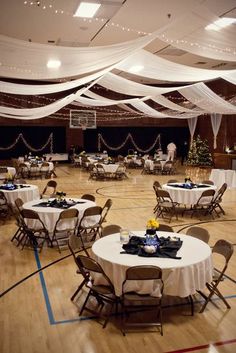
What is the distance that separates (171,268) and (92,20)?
26.8 ft

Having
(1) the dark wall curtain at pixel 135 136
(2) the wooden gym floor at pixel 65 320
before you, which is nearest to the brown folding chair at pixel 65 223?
(2) the wooden gym floor at pixel 65 320

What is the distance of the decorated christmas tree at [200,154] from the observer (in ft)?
71.1

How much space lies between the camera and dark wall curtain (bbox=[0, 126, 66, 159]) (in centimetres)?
2281

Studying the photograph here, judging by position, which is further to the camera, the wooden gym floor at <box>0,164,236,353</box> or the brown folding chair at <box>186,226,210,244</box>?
the brown folding chair at <box>186,226,210,244</box>

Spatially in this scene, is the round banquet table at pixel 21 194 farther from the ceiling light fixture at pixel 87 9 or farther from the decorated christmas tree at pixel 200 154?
the decorated christmas tree at pixel 200 154

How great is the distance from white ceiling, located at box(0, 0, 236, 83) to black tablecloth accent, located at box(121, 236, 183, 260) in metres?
4.28

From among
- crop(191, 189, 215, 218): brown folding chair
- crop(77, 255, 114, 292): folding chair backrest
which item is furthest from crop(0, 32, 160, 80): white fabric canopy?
crop(191, 189, 215, 218): brown folding chair

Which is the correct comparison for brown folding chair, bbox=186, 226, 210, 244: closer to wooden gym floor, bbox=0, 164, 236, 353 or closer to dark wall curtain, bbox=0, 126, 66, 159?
wooden gym floor, bbox=0, 164, 236, 353

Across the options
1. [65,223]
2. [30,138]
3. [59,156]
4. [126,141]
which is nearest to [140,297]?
[65,223]

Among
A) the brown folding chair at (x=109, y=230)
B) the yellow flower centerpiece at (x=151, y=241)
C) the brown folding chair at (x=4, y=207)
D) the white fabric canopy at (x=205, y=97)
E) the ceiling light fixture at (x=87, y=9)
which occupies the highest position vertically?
the ceiling light fixture at (x=87, y=9)

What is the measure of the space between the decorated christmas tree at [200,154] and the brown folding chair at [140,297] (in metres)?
17.4

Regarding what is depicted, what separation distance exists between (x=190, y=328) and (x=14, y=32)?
10.5 meters

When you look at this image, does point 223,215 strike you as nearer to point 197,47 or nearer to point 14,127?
point 197,47

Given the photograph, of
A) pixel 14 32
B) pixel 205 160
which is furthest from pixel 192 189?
pixel 205 160
